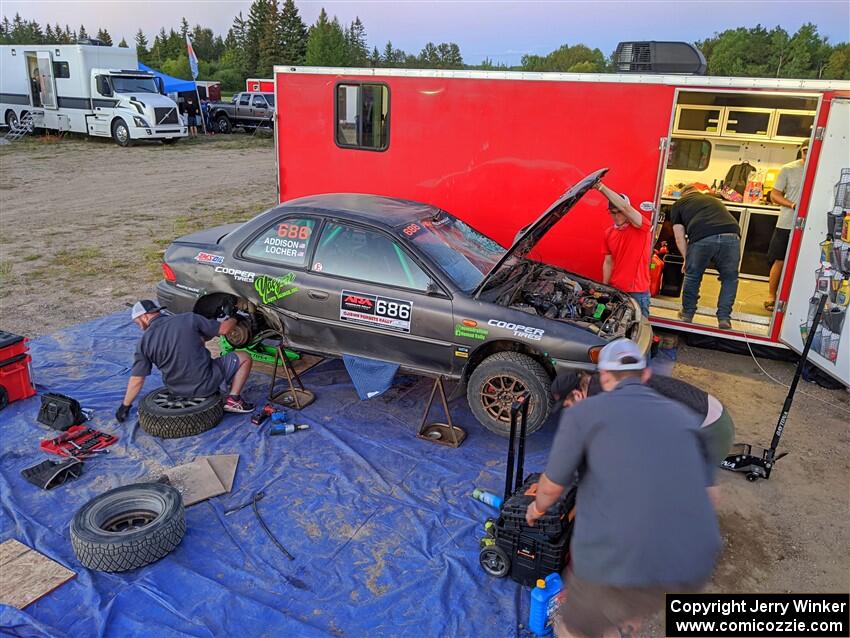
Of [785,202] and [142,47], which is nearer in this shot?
[785,202]

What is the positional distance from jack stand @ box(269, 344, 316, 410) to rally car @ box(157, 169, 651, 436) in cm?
20

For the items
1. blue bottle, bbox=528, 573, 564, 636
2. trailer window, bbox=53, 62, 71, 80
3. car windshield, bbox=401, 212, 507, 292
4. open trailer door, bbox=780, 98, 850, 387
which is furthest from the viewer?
trailer window, bbox=53, 62, 71, 80

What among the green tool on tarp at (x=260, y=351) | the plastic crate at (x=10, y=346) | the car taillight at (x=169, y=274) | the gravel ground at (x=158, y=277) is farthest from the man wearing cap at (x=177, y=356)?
the gravel ground at (x=158, y=277)

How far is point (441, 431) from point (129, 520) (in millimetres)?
2400

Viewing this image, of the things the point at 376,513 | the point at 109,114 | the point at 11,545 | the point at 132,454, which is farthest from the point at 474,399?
the point at 109,114

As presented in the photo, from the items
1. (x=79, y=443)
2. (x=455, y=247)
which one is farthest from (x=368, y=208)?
(x=79, y=443)

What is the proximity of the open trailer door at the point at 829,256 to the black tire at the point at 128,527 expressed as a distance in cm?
583

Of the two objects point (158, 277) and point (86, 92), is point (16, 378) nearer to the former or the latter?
point (158, 277)

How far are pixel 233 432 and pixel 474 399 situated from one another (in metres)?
2.00

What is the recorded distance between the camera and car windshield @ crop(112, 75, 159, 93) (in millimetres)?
22150

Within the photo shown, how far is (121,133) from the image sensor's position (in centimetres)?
2309

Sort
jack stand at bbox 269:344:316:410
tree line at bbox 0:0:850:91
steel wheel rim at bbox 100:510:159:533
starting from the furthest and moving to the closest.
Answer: tree line at bbox 0:0:850:91
jack stand at bbox 269:344:316:410
steel wheel rim at bbox 100:510:159:533

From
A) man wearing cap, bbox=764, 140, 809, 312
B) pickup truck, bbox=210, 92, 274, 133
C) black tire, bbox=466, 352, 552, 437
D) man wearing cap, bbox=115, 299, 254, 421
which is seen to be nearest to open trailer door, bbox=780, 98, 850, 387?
man wearing cap, bbox=764, 140, 809, 312

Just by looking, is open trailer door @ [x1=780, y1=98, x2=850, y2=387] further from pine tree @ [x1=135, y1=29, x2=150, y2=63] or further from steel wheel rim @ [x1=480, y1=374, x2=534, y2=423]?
pine tree @ [x1=135, y1=29, x2=150, y2=63]
